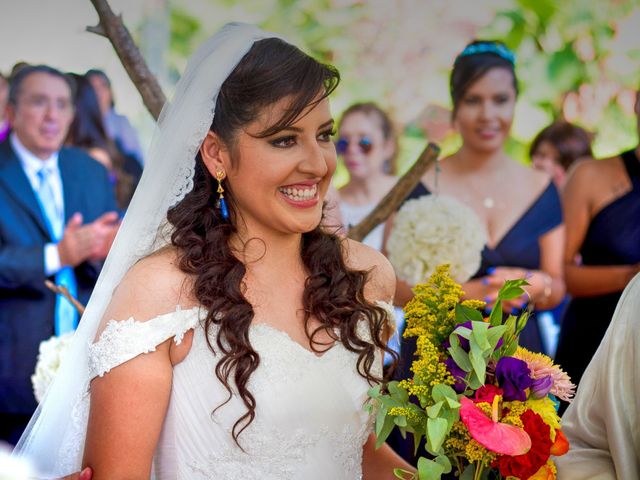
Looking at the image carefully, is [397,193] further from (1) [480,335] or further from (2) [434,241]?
(1) [480,335]

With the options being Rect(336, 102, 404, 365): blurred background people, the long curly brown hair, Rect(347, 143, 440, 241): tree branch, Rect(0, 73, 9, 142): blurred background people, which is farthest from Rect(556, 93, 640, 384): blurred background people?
Rect(0, 73, 9, 142): blurred background people

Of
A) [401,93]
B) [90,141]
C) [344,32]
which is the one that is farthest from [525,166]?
[90,141]

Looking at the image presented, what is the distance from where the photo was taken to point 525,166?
488cm

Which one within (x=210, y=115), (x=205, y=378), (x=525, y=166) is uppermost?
(x=210, y=115)

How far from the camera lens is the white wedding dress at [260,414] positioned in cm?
259

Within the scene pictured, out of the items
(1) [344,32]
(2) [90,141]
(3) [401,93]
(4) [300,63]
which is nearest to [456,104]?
(3) [401,93]

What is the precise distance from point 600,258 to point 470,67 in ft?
3.94

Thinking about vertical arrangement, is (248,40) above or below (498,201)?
above

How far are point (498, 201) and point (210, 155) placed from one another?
243cm

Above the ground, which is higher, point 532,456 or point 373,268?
point 373,268

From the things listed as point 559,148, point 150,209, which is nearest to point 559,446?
point 150,209

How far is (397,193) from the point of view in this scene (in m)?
3.71

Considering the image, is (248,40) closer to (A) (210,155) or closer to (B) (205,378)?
(A) (210,155)

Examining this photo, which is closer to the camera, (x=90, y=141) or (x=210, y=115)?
(x=210, y=115)
